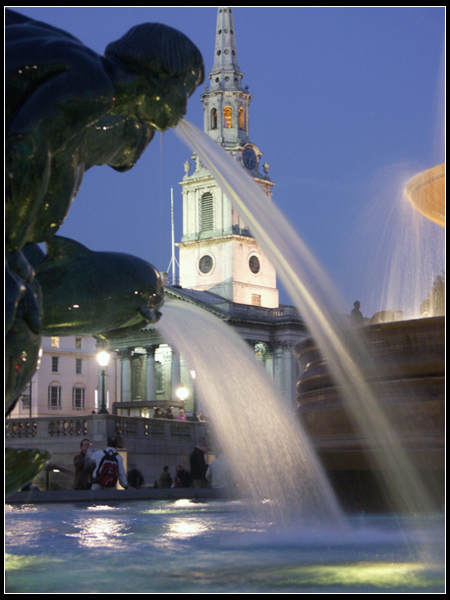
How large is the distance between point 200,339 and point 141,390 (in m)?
72.6

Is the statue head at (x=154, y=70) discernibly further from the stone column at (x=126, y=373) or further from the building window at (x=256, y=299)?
the building window at (x=256, y=299)

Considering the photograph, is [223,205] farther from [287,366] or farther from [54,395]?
[54,395]

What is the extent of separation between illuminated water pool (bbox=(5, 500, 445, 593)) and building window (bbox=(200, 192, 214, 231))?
78.1m

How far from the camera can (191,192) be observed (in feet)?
277

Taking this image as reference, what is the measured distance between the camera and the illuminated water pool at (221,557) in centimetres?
302

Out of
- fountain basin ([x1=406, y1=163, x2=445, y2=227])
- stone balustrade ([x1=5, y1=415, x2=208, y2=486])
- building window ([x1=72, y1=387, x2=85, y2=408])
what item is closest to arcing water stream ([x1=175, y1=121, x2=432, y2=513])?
fountain basin ([x1=406, y1=163, x2=445, y2=227])

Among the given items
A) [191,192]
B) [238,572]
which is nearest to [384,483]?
[238,572]

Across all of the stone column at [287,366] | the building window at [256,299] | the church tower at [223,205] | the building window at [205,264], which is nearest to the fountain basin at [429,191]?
the stone column at [287,366]

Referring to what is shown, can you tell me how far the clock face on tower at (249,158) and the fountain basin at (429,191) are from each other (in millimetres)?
73916

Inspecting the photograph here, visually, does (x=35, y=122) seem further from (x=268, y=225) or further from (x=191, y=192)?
(x=191, y=192)

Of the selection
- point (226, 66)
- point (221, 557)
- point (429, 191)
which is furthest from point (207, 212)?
point (221, 557)

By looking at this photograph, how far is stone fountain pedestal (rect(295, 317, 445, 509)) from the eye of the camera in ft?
20.6

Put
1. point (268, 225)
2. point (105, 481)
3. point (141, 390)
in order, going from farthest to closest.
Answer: point (141, 390), point (105, 481), point (268, 225)

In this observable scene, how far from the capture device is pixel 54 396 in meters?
87.9
